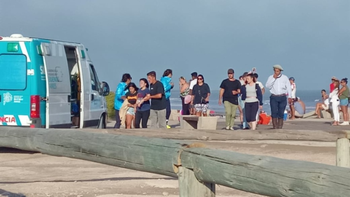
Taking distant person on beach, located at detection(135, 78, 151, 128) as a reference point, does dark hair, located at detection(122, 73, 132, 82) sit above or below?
above

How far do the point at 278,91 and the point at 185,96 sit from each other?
161 inches

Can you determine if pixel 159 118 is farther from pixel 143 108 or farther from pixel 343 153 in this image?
pixel 343 153

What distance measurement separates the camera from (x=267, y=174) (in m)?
3.04

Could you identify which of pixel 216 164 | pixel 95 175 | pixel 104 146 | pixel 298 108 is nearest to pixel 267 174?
pixel 216 164

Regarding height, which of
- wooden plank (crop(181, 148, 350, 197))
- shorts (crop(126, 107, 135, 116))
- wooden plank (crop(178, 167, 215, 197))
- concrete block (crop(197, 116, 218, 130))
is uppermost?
shorts (crop(126, 107, 135, 116))

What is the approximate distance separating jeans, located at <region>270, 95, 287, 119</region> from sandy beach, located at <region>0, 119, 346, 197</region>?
4.45 metres

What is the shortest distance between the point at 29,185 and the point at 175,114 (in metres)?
Answer: 19.6

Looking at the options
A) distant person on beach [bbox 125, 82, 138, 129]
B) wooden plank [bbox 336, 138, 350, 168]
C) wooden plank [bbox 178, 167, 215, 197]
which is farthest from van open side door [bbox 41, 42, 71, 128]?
wooden plank [bbox 178, 167, 215, 197]

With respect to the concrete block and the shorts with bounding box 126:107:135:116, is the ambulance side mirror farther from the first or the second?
the concrete block

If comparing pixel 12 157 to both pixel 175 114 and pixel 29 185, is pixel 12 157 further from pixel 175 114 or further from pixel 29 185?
pixel 175 114

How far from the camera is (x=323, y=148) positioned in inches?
464

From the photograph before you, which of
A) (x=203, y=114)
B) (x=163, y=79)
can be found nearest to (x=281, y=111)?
(x=203, y=114)

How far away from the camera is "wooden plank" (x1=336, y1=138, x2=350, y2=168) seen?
6.50m

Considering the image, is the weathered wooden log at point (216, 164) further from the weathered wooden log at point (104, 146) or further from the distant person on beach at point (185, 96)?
the distant person on beach at point (185, 96)
